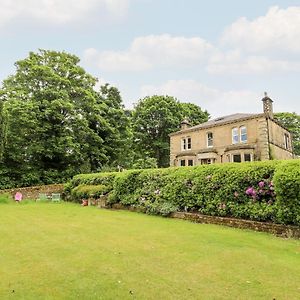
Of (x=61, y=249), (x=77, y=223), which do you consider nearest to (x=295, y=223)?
(x=61, y=249)

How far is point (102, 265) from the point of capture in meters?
5.65

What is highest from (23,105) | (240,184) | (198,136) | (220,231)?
(23,105)

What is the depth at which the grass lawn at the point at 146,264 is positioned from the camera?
4.38 meters

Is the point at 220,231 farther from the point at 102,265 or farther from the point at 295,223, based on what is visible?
the point at 102,265

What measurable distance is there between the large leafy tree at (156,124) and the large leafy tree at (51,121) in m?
11.8

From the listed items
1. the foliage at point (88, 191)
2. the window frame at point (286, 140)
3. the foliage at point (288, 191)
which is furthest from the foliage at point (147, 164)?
the foliage at point (288, 191)

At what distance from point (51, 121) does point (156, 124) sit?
19.1m

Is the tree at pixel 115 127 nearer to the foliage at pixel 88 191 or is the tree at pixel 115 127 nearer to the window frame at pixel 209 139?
the window frame at pixel 209 139

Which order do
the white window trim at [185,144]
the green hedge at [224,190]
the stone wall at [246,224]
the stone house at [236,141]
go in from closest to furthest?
the stone wall at [246,224]
the green hedge at [224,190]
the stone house at [236,141]
the white window trim at [185,144]

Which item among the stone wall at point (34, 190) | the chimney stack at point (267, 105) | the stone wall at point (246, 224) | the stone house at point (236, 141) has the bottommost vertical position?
the stone wall at point (246, 224)

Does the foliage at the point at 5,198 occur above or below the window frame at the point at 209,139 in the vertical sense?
below

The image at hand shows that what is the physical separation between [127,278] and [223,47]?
15.2 m

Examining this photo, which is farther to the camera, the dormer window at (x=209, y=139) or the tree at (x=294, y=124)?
the tree at (x=294, y=124)

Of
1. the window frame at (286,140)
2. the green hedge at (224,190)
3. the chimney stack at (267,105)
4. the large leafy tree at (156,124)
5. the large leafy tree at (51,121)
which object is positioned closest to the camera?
the green hedge at (224,190)
